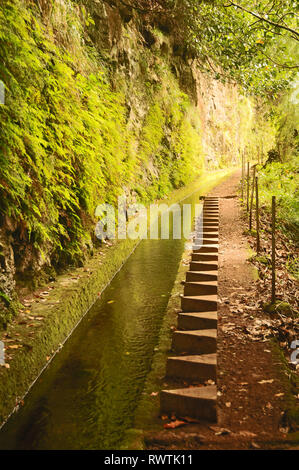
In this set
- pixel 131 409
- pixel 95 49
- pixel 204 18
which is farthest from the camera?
pixel 204 18

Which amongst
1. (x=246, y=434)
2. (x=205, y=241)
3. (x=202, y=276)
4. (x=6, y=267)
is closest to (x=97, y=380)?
(x=6, y=267)

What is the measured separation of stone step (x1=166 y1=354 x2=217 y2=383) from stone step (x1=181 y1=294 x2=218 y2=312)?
117 cm

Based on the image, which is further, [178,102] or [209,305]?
[178,102]

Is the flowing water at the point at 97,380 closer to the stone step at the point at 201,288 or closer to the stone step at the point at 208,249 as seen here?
the stone step at the point at 201,288

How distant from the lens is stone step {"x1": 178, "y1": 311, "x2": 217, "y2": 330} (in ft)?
14.1

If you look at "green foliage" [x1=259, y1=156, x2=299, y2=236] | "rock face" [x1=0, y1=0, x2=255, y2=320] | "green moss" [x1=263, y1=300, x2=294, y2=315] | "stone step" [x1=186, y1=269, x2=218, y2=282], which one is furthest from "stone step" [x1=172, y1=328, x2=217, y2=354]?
"green foliage" [x1=259, y1=156, x2=299, y2=236]

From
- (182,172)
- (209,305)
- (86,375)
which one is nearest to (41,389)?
(86,375)

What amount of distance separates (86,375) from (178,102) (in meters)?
18.4

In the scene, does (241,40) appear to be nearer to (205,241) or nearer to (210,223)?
(210,223)

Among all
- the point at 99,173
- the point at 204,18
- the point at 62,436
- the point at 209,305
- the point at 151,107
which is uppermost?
the point at 204,18

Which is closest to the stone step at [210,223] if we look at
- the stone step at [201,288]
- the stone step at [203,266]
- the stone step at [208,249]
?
the stone step at [208,249]

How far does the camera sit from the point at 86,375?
14.1 ft

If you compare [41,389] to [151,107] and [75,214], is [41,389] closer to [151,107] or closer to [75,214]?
[75,214]

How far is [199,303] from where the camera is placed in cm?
487
